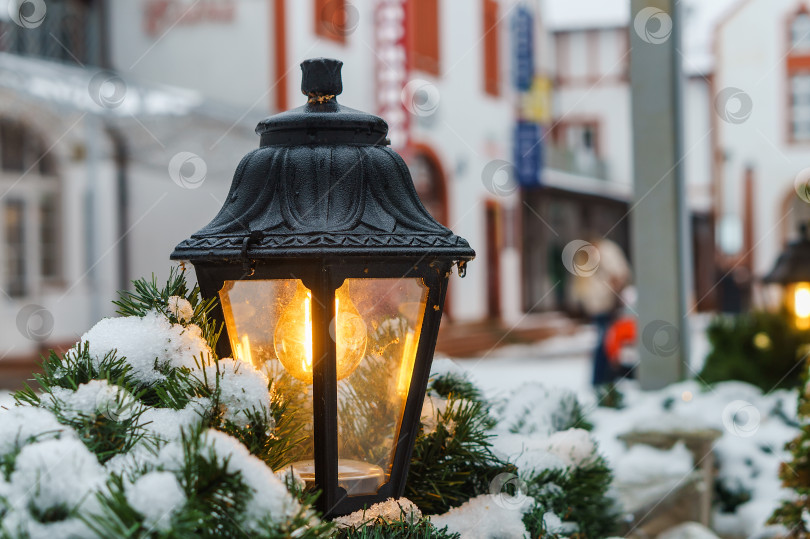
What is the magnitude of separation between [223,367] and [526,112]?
56.7 ft

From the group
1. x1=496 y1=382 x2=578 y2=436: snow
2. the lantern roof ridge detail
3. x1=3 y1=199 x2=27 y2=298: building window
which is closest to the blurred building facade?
x1=3 y1=199 x2=27 y2=298: building window

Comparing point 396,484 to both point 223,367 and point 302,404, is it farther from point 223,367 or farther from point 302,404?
point 223,367

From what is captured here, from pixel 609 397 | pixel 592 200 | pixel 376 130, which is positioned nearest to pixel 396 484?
pixel 376 130

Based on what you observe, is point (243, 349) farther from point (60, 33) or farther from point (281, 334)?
point (60, 33)

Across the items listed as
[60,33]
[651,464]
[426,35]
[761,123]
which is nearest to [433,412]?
[651,464]

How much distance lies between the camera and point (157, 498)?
3.25ft

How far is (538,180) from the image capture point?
54.7 feet

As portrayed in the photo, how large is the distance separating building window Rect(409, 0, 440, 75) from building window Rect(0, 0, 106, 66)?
4.84 metres

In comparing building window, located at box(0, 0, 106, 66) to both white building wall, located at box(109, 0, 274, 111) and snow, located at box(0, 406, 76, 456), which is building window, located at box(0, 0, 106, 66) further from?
snow, located at box(0, 406, 76, 456)

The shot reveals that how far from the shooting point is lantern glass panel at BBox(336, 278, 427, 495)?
1.39 m

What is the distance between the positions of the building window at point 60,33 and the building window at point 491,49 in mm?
7278

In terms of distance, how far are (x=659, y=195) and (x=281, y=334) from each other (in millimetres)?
3523

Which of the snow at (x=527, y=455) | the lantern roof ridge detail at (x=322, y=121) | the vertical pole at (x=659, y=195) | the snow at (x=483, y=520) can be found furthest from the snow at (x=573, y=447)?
the vertical pole at (x=659, y=195)

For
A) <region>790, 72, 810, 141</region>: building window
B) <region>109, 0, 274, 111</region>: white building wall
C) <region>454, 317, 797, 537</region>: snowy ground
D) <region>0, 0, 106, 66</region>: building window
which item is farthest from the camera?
<region>790, 72, 810, 141</region>: building window
